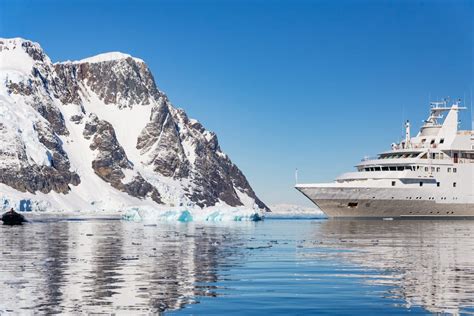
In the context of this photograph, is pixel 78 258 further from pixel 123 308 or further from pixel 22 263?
pixel 123 308

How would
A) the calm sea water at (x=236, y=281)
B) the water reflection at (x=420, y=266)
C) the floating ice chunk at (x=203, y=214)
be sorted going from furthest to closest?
1. the floating ice chunk at (x=203, y=214)
2. the water reflection at (x=420, y=266)
3. the calm sea water at (x=236, y=281)

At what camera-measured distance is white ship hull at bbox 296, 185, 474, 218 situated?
94562mm

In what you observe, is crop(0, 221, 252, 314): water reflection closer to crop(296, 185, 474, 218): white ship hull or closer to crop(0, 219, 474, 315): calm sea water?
crop(0, 219, 474, 315): calm sea water

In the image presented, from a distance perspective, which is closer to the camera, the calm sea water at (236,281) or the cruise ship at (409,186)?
the calm sea water at (236,281)

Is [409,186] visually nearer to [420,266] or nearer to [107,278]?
[420,266]

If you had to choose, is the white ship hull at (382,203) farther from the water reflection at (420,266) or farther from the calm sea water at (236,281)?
the calm sea water at (236,281)

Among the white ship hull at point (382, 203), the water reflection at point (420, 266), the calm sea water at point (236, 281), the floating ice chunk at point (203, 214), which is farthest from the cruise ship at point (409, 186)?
the calm sea water at point (236, 281)

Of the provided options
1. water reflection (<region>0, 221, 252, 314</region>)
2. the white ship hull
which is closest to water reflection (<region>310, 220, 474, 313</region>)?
water reflection (<region>0, 221, 252, 314</region>)

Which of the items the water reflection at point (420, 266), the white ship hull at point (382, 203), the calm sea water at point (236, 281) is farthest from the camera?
the white ship hull at point (382, 203)

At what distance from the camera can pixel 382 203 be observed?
94875 millimetres

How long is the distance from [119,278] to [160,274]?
1841mm

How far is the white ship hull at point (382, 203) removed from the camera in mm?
94562

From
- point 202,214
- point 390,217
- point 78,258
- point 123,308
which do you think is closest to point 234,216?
point 202,214

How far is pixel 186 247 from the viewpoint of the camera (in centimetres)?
4062
